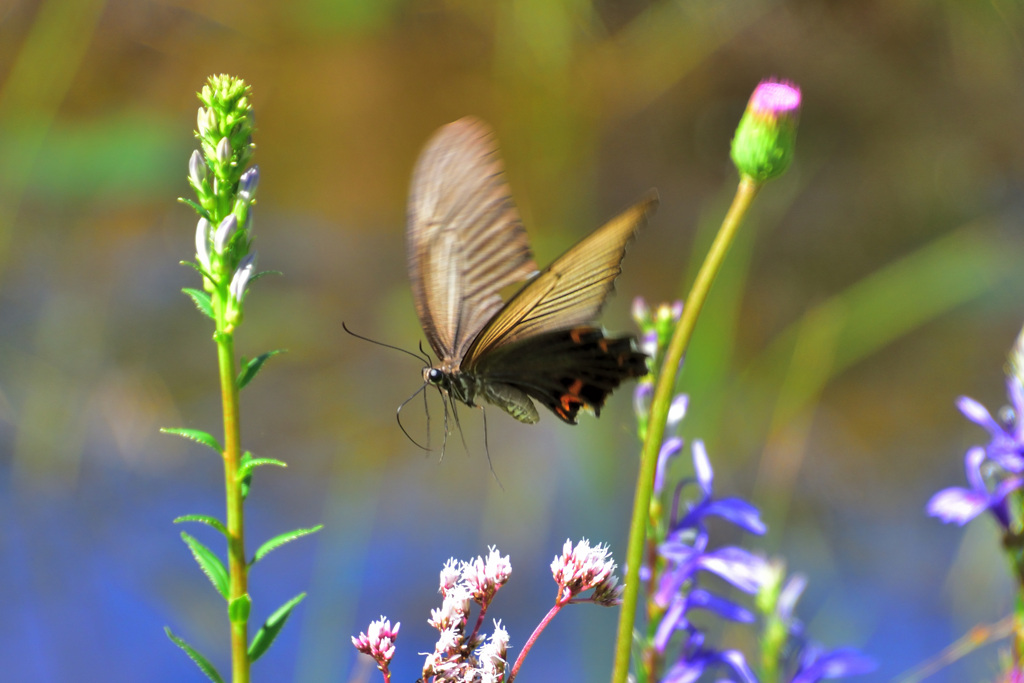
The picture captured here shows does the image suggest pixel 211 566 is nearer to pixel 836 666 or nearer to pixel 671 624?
pixel 671 624

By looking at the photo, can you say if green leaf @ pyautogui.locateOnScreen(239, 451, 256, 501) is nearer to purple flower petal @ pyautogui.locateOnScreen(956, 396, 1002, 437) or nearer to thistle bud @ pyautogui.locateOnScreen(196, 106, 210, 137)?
thistle bud @ pyautogui.locateOnScreen(196, 106, 210, 137)

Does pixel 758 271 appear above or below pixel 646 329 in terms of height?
above

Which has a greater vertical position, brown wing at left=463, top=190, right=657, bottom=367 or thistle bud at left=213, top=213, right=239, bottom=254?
brown wing at left=463, top=190, right=657, bottom=367

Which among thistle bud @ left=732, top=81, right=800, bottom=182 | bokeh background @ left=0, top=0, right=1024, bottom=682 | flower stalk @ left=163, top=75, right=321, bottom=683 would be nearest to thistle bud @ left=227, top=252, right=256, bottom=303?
flower stalk @ left=163, top=75, right=321, bottom=683

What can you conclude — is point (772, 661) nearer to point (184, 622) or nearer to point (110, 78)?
point (184, 622)

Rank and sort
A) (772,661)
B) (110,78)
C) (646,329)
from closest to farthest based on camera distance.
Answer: (646,329) < (772,661) < (110,78)

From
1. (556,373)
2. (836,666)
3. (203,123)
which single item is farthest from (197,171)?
(836,666)

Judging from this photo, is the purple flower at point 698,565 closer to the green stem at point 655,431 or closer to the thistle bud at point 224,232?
the green stem at point 655,431

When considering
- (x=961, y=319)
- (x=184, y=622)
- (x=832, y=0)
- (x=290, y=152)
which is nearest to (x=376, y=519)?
(x=184, y=622)
